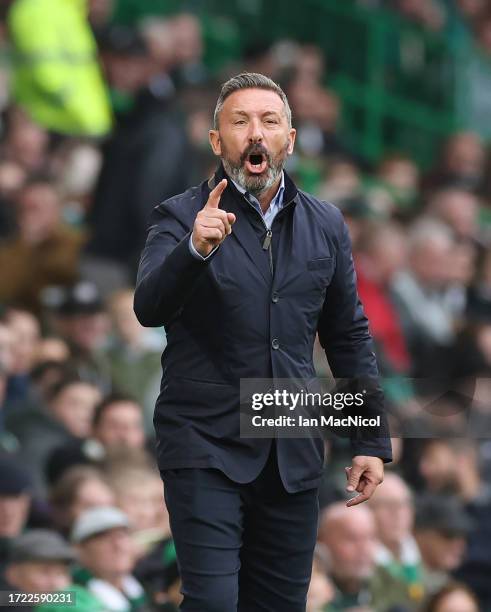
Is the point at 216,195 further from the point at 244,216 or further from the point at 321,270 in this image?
the point at 321,270

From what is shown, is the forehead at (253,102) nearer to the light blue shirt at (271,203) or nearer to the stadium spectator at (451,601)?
the light blue shirt at (271,203)

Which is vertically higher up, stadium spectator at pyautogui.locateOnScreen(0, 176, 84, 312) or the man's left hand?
stadium spectator at pyautogui.locateOnScreen(0, 176, 84, 312)

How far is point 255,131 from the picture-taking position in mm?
4996

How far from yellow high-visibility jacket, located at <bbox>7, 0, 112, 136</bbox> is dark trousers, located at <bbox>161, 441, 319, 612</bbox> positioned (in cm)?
670

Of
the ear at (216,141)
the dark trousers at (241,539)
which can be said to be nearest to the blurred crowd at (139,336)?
the dark trousers at (241,539)

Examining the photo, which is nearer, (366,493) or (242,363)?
(242,363)

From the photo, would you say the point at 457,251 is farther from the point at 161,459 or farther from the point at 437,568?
the point at 161,459

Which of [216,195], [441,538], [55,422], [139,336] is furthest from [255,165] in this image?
[139,336]

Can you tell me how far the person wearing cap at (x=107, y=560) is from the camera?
7215 mm

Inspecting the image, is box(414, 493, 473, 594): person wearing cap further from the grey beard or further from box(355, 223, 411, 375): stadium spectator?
the grey beard

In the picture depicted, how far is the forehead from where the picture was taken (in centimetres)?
504

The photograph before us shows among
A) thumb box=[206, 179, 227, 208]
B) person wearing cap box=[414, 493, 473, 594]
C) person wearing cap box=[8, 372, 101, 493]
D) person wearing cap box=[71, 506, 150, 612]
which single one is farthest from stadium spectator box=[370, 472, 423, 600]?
thumb box=[206, 179, 227, 208]

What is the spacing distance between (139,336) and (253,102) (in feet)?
16.2

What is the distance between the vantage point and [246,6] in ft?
52.2
